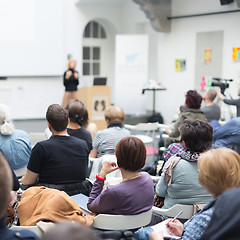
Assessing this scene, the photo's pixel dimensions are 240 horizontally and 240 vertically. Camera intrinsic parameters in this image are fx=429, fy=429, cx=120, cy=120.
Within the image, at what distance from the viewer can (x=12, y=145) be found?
13.3 ft

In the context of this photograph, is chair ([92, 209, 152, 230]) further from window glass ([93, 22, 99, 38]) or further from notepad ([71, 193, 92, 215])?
window glass ([93, 22, 99, 38])

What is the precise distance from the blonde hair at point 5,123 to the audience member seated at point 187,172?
1643 millimetres

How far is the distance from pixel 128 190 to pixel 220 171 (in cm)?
73

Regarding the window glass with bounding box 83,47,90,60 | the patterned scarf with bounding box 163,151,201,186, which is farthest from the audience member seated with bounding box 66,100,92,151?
the window glass with bounding box 83,47,90,60

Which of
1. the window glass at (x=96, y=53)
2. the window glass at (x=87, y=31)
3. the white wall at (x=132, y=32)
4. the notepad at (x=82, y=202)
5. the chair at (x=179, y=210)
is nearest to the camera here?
the notepad at (x=82, y=202)

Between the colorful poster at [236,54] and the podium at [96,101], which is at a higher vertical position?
the colorful poster at [236,54]

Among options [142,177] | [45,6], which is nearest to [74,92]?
[45,6]

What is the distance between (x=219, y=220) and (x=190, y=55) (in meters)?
8.67

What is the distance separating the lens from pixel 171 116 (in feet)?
35.3

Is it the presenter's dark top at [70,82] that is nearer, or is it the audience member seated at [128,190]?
the audience member seated at [128,190]

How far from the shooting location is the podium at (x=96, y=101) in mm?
9188

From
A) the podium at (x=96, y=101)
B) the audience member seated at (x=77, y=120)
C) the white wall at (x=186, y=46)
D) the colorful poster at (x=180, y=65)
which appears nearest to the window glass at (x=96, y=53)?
the white wall at (x=186, y=46)

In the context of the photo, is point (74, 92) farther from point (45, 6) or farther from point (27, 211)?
point (27, 211)

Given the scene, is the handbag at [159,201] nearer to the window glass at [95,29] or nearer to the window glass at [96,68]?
the window glass at [96,68]
